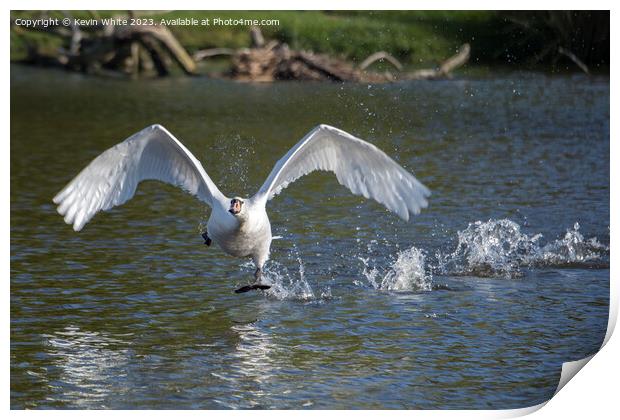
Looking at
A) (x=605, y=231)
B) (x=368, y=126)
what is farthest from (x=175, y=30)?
(x=605, y=231)

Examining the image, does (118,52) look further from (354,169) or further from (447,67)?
(354,169)

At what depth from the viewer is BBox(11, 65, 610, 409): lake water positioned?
6562 millimetres

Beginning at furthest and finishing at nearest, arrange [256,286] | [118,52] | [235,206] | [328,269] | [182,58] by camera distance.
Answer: [118,52] < [182,58] < [328,269] < [256,286] < [235,206]

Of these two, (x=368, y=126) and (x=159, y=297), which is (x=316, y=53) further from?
(x=159, y=297)

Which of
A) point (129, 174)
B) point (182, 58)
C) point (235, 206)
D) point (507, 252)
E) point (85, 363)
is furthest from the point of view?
point (182, 58)

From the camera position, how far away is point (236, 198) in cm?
717

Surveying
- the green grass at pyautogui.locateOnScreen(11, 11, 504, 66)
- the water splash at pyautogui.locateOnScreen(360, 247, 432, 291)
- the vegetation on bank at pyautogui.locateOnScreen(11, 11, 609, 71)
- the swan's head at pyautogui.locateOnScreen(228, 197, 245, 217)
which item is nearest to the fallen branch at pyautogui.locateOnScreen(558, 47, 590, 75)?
the vegetation on bank at pyautogui.locateOnScreen(11, 11, 609, 71)

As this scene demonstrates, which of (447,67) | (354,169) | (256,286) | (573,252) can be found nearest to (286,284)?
(256,286)

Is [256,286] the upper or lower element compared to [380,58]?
lower

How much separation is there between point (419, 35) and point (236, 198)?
7705mm

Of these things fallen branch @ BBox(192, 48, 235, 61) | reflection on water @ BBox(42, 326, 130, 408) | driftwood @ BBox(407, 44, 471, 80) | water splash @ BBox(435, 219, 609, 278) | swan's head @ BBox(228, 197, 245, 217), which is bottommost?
reflection on water @ BBox(42, 326, 130, 408)

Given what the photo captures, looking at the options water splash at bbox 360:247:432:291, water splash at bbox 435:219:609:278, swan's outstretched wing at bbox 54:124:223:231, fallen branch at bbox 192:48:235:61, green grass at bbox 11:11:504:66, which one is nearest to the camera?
swan's outstretched wing at bbox 54:124:223:231

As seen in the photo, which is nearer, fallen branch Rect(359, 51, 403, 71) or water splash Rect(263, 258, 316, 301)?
water splash Rect(263, 258, 316, 301)

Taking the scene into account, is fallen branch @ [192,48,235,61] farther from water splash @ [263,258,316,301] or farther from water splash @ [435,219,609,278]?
water splash @ [263,258,316,301]
